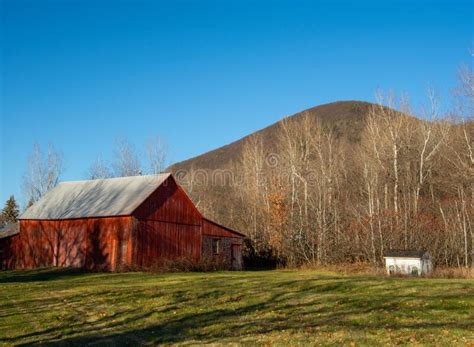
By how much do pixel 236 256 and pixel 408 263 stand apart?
16847 mm

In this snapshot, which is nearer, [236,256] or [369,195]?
[369,195]

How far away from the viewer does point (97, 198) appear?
37.0 meters

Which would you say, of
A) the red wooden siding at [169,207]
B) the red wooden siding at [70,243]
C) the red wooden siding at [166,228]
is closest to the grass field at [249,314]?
the red wooden siding at [70,243]

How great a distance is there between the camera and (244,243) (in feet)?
147

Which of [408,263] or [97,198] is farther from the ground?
[97,198]

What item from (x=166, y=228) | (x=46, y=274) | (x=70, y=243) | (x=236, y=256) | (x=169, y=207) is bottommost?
(x=46, y=274)

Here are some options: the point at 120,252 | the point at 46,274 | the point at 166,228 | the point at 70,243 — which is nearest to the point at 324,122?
the point at 166,228

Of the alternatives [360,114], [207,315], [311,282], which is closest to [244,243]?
[311,282]

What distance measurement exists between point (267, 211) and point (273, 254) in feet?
16.9

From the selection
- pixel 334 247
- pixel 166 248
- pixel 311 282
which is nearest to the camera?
pixel 311 282

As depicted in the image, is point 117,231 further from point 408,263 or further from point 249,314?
point 249,314

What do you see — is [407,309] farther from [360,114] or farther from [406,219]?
[360,114]

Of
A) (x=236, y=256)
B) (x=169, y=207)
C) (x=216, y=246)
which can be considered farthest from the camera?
(x=236, y=256)

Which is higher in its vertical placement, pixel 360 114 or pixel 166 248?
pixel 360 114
